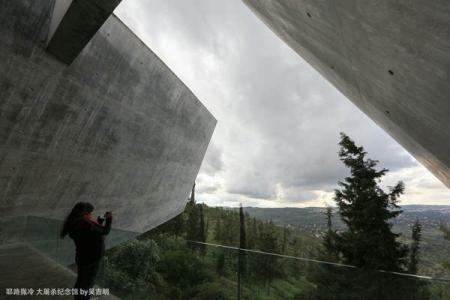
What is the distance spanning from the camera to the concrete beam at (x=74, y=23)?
439 centimetres

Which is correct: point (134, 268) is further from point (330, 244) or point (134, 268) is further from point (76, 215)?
point (330, 244)

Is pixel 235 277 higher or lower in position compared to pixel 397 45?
lower

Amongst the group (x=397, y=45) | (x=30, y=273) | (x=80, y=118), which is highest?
(x=80, y=118)

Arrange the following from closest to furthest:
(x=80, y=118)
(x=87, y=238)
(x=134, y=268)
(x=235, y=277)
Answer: (x=87, y=238) < (x=235, y=277) < (x=134, y=268) < (x=80, y=118)

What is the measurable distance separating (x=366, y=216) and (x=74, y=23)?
18.2 metres

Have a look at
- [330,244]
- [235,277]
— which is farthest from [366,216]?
[235,277]

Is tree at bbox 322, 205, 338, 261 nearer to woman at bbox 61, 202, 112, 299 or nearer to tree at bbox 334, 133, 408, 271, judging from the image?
tree at bbox 334, 133, 408, 271

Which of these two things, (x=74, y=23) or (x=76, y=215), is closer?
(x=76, y=215)

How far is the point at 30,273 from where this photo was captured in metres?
4.66

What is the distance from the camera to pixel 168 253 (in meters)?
4.43

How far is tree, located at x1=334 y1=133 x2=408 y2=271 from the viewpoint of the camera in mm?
16516

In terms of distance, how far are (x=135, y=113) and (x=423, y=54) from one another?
800 cm

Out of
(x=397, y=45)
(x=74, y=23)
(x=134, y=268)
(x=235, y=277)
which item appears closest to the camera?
(x=397, y=45)

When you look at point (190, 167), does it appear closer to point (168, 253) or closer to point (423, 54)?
point (168, 253)
